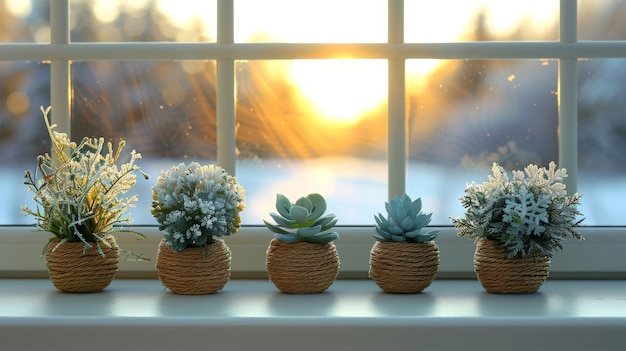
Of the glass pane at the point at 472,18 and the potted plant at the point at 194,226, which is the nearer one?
the potted plant at the point at 194,226

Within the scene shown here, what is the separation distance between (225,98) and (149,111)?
0.17m

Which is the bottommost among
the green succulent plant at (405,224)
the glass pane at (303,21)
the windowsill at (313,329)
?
the windowsill at (313,329)

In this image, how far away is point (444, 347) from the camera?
1.23m

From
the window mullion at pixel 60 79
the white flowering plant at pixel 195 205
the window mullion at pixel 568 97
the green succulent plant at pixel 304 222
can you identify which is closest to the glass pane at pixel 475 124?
the window mullion at pixel 568 97

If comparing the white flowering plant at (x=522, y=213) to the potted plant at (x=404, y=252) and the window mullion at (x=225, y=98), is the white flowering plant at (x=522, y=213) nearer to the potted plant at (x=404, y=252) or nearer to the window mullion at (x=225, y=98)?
the potted plant at (x=404, y=252)

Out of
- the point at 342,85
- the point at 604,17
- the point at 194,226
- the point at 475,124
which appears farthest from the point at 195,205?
the point at 604,17

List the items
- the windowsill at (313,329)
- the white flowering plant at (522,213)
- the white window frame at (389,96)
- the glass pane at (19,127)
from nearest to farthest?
the windowsill at (313,329) → the white flowering plant at (522,213) → the white window frame at (389,96) → the glass pane at (19,127)

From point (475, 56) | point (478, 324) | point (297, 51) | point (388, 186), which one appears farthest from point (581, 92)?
point (478, 324)

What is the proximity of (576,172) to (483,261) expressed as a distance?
0.34m

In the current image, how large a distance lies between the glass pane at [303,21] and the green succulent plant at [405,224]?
0.41 metres

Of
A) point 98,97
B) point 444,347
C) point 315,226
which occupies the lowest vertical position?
point 444,347

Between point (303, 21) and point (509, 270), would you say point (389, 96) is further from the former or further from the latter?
point (509, 270)

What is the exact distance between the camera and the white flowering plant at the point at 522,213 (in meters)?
1.46

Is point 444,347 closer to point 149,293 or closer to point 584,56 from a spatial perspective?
point 149,293
